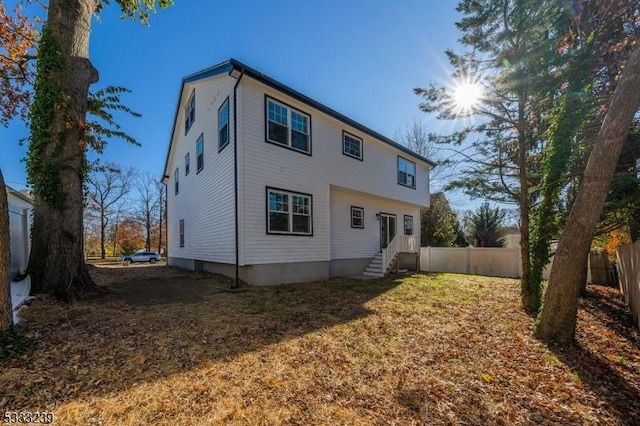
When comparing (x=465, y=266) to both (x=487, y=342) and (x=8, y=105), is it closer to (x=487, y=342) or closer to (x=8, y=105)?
(x=487, y=342)

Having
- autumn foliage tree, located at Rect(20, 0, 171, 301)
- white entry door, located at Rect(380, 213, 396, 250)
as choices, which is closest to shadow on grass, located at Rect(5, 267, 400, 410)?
autumn foliage tree, located at Rect(20, 0, 171, 301)

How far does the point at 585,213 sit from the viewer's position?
453cm

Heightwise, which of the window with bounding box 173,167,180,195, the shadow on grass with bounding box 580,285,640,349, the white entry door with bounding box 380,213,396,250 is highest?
the window with bounding box 173,167,180,195

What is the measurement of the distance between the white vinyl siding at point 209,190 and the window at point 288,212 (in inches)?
48.9

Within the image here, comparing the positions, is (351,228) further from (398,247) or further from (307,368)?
(307,368)

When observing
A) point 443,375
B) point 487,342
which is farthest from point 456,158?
point 443,375

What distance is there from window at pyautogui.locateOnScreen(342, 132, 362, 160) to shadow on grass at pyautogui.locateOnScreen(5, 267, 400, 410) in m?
6.76

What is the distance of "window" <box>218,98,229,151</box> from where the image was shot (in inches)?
392

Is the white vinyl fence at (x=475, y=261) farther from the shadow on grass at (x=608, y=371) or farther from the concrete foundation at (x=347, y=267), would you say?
the shadow on grass at (x=608, y=371)

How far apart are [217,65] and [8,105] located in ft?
24.1

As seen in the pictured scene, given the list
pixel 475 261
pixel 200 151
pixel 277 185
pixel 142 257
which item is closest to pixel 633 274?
pixel 475 261

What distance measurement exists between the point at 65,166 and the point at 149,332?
4.53 meters

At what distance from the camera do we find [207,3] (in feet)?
30.0

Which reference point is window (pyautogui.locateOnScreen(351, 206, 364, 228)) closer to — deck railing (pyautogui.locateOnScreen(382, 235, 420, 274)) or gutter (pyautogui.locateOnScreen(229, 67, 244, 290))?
deck railing (pyautogui.locateOnScreen(382, 235, 420, 274))
